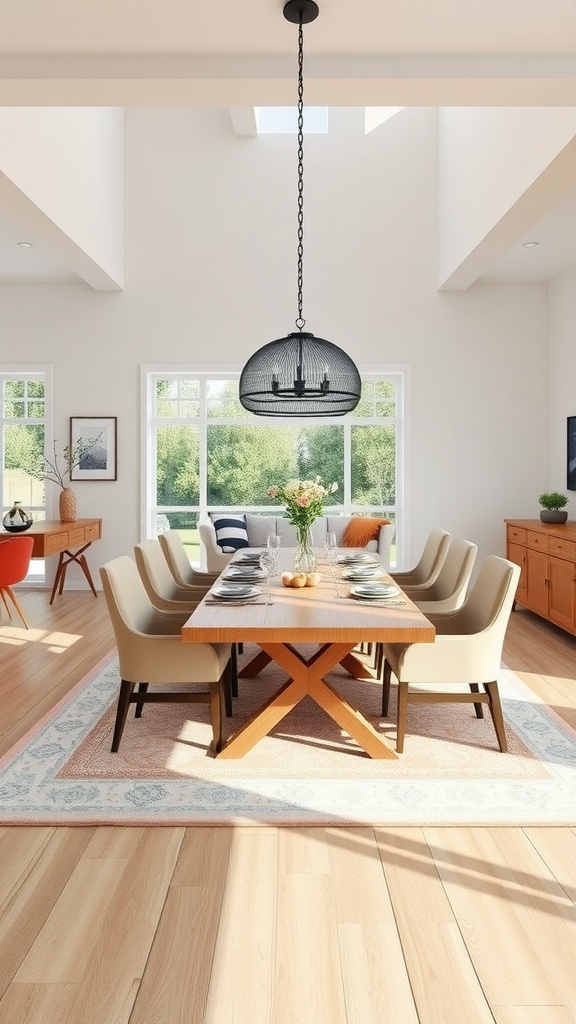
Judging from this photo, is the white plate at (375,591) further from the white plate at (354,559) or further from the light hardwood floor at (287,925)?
the light hardwood floor at (287,925)

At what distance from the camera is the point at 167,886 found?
2.26 m

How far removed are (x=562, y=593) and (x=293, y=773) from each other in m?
3.32

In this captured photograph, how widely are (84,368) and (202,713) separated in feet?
16.5

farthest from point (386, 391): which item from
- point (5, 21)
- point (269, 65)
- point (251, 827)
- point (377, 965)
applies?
point (377, 965)

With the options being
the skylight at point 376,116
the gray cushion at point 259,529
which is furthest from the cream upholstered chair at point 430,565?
the skylight at point 376,116

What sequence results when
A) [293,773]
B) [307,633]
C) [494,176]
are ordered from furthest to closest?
[494,176]
[293,773]
[307,633]

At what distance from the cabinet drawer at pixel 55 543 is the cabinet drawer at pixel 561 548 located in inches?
164

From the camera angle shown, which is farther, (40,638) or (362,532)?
(362,532)

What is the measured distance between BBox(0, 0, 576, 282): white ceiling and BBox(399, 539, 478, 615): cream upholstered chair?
233 centimetres

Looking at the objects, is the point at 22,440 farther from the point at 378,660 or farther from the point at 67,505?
the point at 378,660

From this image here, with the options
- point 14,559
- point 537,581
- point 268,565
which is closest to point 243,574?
point 268,565

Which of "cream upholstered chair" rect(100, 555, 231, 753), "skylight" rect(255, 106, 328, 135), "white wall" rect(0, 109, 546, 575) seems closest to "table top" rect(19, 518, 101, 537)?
"white wall" rect(0, 109, 546, 575)

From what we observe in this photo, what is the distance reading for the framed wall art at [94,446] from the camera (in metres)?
7.88

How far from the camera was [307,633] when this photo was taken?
2.94 m
